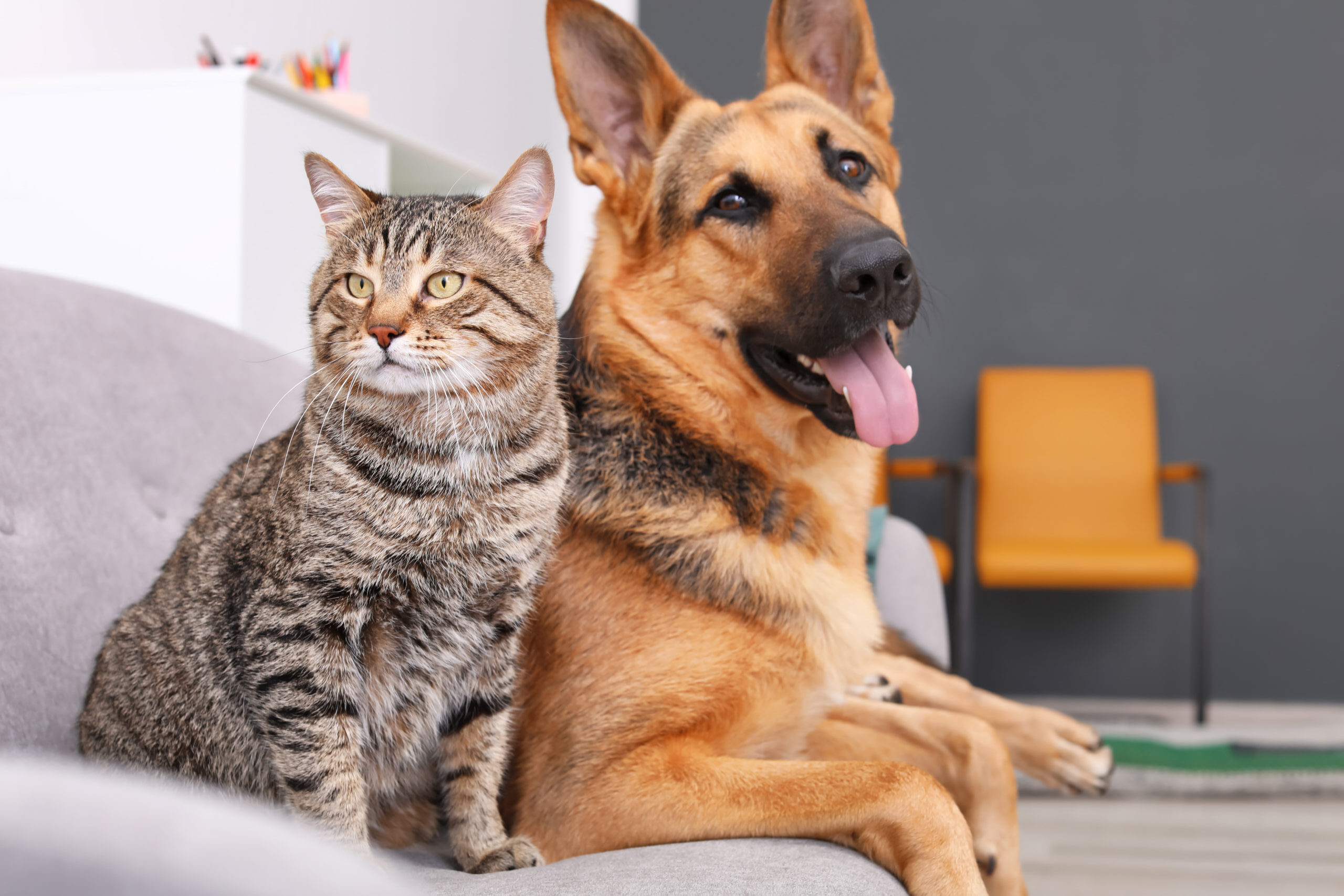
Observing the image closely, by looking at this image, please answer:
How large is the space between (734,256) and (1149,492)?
4055 millimetres

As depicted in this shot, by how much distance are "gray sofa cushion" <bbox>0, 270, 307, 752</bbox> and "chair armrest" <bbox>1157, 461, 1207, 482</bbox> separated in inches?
163

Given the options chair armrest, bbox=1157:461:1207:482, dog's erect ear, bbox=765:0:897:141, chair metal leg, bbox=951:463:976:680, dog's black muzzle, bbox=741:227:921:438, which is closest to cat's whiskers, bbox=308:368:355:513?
dog's black muzzle, bbox=741:227:921:438

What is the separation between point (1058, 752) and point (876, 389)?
809 mm

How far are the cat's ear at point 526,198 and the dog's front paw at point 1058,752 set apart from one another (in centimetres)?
121

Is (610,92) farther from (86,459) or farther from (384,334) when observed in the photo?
(86,459)

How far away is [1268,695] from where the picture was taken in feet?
16.6

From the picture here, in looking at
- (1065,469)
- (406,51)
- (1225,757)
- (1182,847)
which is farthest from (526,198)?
(1065,469)

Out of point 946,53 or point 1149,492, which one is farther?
point 946,53

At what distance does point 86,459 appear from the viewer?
1.30m

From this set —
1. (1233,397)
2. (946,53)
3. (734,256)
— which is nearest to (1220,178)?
(1233,397)

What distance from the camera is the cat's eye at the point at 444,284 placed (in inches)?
41.8

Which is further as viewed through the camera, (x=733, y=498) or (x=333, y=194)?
(x=733, y=498)

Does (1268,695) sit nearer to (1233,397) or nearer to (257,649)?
(1233,397)

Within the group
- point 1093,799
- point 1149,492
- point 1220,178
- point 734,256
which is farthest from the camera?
point 1220,178
